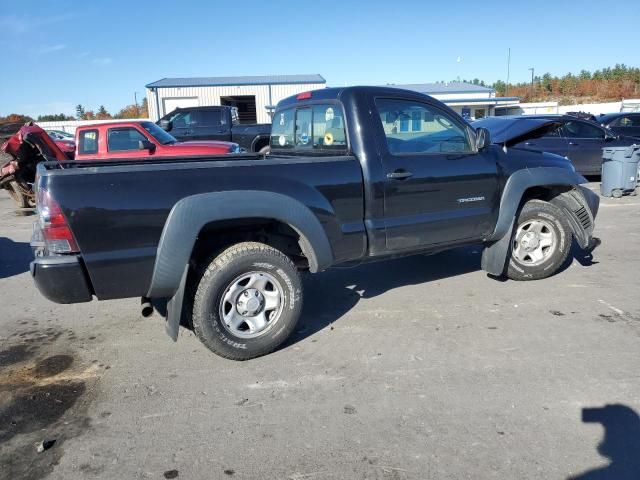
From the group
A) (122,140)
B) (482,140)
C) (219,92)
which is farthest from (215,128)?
(219,92)

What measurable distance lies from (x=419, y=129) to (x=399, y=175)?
2.08ft

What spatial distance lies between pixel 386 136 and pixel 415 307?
163cm

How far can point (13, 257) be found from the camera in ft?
22.8

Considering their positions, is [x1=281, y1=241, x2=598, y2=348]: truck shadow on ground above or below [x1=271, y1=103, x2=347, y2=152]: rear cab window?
below

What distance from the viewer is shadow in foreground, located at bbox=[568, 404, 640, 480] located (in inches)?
95.7

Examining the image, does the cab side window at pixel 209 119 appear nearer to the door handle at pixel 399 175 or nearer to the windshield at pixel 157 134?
the windshield at pixel 157 134

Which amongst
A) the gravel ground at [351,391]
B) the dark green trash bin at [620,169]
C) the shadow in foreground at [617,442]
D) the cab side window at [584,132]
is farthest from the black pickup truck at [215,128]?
the shadow in foreground at [617,442]

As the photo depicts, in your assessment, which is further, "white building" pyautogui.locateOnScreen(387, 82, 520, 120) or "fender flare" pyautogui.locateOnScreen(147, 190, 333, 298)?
"white building" pyautogui.locateOnScreen(387, 82, 520, 120)

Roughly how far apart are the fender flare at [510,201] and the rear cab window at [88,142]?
7937mm

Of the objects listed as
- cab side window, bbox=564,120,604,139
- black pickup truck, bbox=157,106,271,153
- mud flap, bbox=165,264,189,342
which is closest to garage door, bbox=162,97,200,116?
black pickup truck, bbox=157,106,271,153

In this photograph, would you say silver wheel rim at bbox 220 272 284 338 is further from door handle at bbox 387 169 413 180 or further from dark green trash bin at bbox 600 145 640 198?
dark green trash bin at bbox 600 145 640 198

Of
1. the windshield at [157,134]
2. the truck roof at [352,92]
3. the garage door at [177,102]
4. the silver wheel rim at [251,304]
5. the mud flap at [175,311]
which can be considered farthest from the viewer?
the garage door at [177,102]

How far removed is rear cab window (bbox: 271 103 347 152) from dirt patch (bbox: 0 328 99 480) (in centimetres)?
260

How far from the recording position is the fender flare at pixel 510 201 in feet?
15.6
